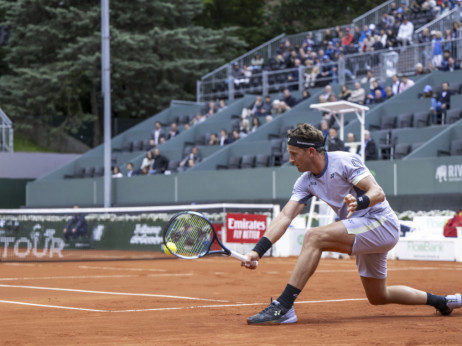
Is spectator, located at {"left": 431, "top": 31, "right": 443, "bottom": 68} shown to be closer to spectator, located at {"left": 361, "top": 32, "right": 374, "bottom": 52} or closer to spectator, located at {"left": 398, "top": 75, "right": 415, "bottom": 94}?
spectator, located at {"left": 398, "top": 75, "right": 415, "bottom": 94}

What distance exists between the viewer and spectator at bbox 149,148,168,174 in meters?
30.8

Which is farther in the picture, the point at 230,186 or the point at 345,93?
the point at 345,93

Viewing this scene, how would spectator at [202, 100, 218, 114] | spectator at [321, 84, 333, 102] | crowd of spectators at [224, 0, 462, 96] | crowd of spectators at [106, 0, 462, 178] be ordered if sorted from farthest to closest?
spectator at [202, 100, 218, 114], crowd of spectators at [224, 0, 462, 96], spectator at [321, 84, 333, 102], crowd of spectators at [106, 0, 462, 178]

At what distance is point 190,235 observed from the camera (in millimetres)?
7988

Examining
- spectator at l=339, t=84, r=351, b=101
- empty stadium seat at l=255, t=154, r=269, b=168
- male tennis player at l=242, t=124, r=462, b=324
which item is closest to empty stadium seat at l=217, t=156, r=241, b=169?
empty stadium seat at l=255, t=154, r=269, b=168

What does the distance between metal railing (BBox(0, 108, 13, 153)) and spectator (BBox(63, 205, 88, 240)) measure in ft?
44.4

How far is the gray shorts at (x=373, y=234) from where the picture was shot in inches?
294

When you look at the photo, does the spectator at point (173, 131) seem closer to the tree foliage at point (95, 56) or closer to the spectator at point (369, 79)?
the spectator at point (369, 79)

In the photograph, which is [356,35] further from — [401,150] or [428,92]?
[401,150]

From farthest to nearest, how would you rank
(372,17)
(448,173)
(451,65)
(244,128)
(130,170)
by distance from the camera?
(372,17) → (130,170) → (244,128) → (451,65) → (448,173)

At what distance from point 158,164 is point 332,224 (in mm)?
23635

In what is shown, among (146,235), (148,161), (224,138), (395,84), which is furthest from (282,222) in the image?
(148,161)

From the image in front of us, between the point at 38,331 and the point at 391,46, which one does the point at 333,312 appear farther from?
the point at 391,46

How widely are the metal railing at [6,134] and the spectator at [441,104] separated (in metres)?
17.8
